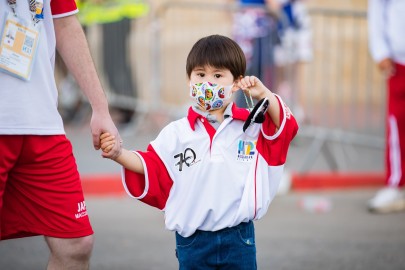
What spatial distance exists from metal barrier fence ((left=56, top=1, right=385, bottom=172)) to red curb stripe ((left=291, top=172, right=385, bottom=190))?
0.25 metres

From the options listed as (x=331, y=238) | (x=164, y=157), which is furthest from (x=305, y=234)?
(x=164, y=157)

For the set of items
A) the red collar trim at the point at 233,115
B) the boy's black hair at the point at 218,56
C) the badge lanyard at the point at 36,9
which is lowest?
the red collar trim at the point at 233,115

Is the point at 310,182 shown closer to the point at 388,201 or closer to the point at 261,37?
the point at 388,201

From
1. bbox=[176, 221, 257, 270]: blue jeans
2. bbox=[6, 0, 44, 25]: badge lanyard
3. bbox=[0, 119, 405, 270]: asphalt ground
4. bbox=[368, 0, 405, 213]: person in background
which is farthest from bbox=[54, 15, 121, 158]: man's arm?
bbox=[368, 0, 405, 213]: person in background

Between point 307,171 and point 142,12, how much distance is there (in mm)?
3547

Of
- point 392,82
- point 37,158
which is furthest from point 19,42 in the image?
point 392,82

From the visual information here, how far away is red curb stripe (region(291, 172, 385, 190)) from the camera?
9250mm

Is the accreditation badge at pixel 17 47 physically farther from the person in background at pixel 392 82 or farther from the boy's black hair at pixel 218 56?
the person in background at pixel 392 82

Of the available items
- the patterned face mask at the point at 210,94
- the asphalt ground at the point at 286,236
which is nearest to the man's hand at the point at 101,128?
the patterned face mask at the point at 210,94

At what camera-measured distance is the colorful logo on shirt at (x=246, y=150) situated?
3963 mm

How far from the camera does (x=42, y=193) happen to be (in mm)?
3871

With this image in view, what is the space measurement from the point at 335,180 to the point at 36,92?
19.7 ft

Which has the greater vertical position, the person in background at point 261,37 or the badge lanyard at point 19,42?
the badge lanyard at point 19,42

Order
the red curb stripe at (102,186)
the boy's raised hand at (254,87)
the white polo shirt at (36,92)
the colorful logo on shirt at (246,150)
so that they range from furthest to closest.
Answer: the red curb stripe at (102,186)
the colorful logo on shirt at (246,150)
the boy's raised hand at (254,87)
the white polo shirt at (36,92)
